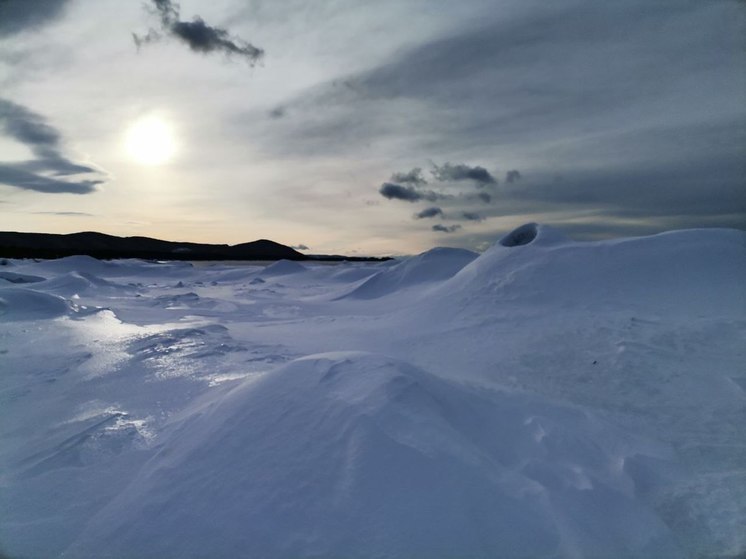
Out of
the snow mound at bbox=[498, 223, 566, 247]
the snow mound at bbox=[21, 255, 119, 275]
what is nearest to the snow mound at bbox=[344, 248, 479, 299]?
the snow mound at bbox=[498, 223, 566, 247]

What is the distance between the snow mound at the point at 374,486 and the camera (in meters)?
2.20

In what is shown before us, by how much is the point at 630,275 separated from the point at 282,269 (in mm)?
27032

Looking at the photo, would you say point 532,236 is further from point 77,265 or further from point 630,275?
point 77,265

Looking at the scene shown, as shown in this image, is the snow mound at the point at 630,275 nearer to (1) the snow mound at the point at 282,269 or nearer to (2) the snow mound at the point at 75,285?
(2) the snow mound at the point at 75,285

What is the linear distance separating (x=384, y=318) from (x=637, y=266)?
19.1ft

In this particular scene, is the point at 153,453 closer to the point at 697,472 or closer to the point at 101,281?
the point at 697,472

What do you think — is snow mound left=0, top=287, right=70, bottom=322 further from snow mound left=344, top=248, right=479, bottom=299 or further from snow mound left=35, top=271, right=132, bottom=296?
snow mound left=344, top=248, right=479, bottom=299

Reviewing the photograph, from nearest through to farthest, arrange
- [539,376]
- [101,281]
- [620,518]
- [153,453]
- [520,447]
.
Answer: [620,518] < [520,447] < [153,453] < [539,376] < [101,281]

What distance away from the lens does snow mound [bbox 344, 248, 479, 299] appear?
16578mm

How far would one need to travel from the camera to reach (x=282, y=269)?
3178cm

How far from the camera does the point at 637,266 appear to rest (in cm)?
782

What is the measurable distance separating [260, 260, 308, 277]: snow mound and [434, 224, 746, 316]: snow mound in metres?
23.1

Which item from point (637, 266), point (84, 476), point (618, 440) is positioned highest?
point (637, 266)

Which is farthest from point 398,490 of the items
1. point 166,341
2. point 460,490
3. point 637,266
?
point 637,266
